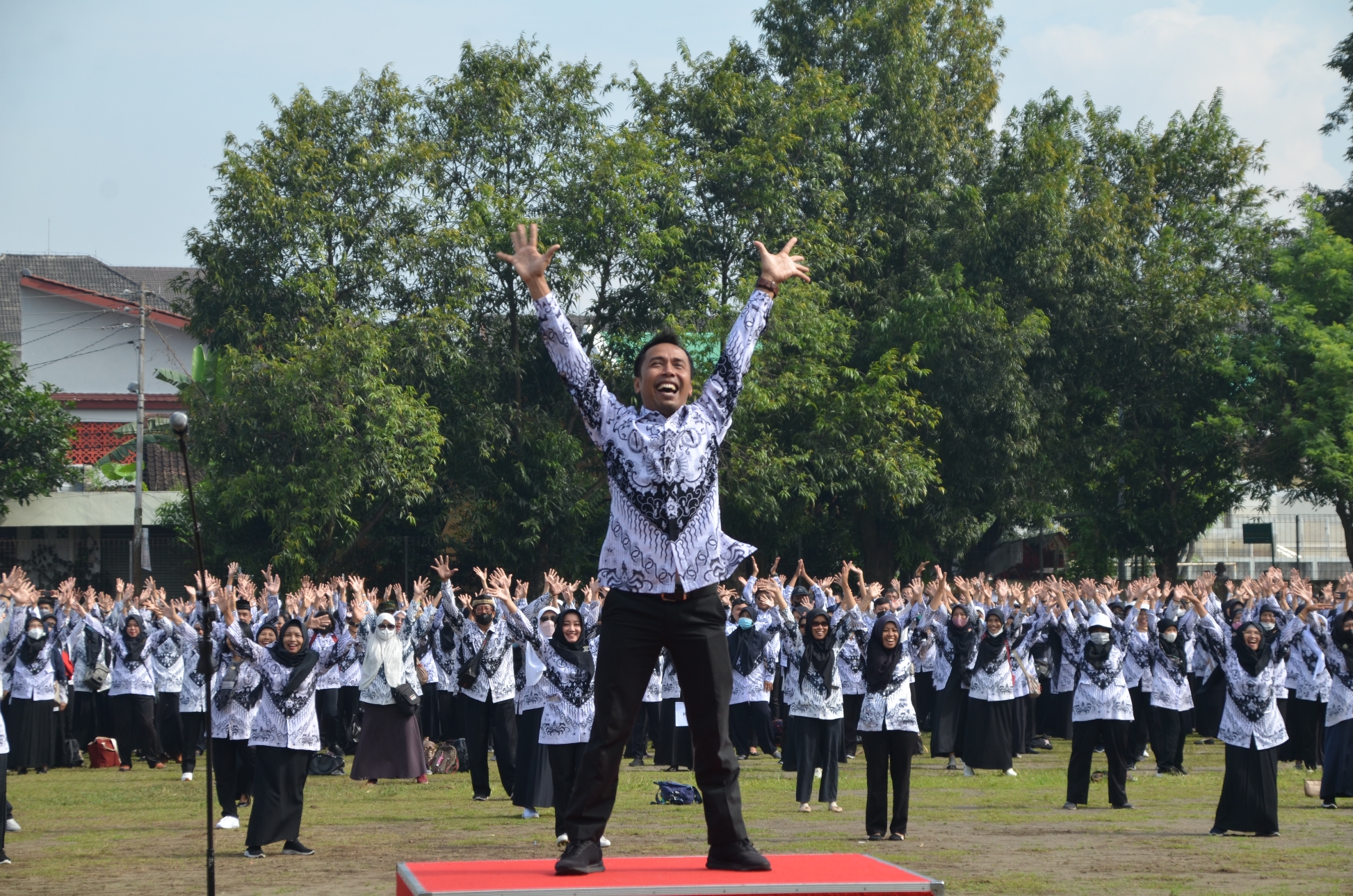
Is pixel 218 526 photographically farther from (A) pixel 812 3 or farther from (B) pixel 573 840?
(B) pixel 573 840

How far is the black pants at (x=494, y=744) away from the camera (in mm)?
14375

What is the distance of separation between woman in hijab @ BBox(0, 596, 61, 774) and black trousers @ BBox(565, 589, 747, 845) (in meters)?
13.2

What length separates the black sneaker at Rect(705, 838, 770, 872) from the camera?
4.93 meters

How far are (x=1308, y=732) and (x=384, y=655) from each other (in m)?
10.7

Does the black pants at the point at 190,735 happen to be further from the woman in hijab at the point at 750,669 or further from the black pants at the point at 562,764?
the black pants at the point at 562,764

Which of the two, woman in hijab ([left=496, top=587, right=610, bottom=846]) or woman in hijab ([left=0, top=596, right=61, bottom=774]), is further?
woman in hijab ([left=0, top=596, right=61, bottom=774])

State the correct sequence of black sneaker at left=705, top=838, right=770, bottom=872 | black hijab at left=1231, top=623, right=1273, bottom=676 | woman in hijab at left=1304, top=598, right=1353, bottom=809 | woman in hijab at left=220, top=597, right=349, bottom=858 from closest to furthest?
black sneaker at left=705, top=838, right=770, bottom=872 < woman in hijab at left=220, top=597, right=349, bottom=858 < black hijab at left=1231, top=623, right=1273, bottom=676 < woman in hijab at left=1304, top=598, right=1353, bottom=809

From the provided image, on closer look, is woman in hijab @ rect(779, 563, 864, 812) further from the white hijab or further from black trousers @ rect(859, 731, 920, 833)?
the white hijab

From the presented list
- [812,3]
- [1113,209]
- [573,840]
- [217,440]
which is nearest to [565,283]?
[217,440]

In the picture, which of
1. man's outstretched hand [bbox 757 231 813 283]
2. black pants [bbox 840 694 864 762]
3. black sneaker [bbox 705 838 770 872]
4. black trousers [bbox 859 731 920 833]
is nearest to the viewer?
black sneaker [bbox 705 838 770 872]

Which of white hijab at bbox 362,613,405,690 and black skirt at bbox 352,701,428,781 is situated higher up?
white hijab at bbox 362,613,405,690

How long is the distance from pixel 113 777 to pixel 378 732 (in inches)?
158

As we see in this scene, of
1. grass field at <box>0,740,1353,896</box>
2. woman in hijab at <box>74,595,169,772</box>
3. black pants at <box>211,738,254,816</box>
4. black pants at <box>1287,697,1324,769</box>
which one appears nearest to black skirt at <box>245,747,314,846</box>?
grass field at <box>0,740,1353,896</box>

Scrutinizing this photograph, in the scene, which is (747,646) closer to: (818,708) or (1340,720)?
(818,708)
